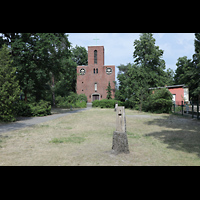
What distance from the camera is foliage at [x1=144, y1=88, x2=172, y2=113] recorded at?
2227 centimetres

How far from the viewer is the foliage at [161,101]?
22266mm

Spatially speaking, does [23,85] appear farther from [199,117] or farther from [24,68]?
[199,117]

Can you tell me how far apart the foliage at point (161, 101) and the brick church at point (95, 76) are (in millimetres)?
25082

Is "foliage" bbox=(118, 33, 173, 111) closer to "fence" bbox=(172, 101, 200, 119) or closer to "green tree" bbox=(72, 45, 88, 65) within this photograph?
"fence" bbox=(172, 101, 200, 119)

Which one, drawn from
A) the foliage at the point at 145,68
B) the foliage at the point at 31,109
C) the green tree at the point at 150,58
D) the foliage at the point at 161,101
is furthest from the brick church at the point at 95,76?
the foliage at the point at 31,109

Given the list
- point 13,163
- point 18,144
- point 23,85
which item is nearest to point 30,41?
point 23,85

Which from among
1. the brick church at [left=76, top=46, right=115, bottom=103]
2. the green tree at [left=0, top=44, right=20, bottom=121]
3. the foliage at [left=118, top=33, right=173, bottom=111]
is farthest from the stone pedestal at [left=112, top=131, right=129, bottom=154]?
the brick church at [left=76, top=46, right=115, bottom=103]

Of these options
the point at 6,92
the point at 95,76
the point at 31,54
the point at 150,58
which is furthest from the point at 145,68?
the point at 6,92

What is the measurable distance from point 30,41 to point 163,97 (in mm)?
16401

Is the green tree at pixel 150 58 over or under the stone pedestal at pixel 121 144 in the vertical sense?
over

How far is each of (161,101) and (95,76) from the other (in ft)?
95.2

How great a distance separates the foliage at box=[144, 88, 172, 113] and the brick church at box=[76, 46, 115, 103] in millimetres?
25082

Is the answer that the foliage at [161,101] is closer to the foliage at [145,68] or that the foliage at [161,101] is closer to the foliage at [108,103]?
the foliage at [145,68]

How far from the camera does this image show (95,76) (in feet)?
162
